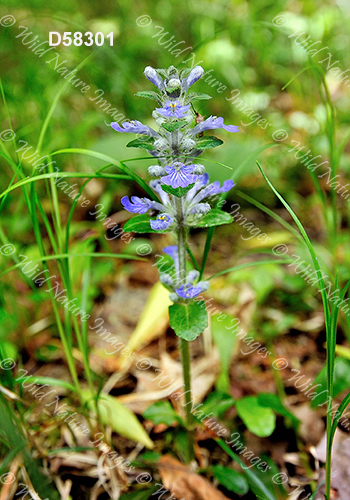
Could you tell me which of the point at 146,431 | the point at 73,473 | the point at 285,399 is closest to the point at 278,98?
the point at 285,399

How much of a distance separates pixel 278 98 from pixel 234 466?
4.54 metres

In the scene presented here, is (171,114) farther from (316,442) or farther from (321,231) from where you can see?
(321,231)

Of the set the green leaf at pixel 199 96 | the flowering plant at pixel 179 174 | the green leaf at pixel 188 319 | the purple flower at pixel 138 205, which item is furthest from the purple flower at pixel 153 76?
the green leaf at pixel 188 319

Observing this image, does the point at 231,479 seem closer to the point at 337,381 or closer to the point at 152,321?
the point at 337,381

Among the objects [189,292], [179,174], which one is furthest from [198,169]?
[189,292]

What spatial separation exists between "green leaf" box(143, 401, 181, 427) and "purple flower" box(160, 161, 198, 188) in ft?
3.83

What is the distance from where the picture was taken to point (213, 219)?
5.17ft

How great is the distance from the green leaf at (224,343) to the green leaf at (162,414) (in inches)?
16.3

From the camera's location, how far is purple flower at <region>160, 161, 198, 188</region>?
1401 millimetres

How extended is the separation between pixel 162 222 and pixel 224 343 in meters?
1.13

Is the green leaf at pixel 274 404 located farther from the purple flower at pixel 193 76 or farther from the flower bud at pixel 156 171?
the purple flower at pixel 193 76

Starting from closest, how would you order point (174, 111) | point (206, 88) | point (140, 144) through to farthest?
point (174, 111) < point (140, 144) < point (206, 88)

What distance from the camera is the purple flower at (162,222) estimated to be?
4.88 ft

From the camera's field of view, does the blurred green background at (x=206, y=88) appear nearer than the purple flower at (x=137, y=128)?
No
